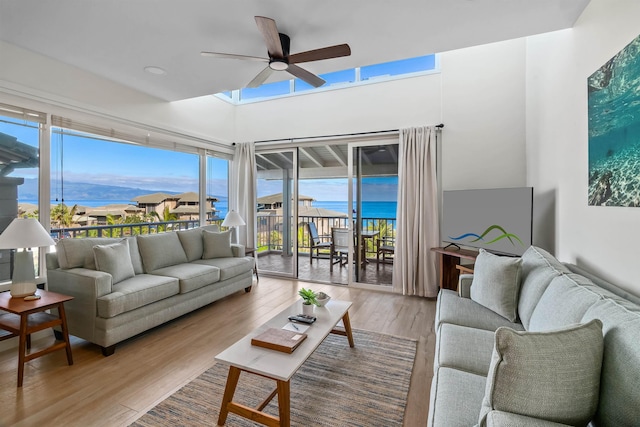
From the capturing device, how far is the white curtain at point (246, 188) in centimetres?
514

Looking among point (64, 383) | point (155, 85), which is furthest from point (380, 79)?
point (64, 383)

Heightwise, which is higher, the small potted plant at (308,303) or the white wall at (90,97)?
the white wall at (90,97)

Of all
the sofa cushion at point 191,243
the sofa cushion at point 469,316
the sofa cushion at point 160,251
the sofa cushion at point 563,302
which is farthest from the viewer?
the sofa cushion at point 191,243

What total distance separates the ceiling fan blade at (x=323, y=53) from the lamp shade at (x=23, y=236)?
2410 millimetres

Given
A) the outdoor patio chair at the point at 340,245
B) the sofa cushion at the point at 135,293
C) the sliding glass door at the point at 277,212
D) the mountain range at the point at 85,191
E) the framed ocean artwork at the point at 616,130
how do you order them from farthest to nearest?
the sliding glass door at the point at 277,212, the outdoor patio chair at the point at 340,245, the mountain range at the point at 85,191, the sofa cushion at the point at 135,293, the framed ocean artwork at the point at 616,130

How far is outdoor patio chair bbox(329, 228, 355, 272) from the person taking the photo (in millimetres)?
4891

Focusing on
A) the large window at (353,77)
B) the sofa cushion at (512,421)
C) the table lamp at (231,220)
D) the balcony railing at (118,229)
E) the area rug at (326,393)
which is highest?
the large window at (353,77)

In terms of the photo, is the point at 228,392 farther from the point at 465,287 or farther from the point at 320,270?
the point at 320,270

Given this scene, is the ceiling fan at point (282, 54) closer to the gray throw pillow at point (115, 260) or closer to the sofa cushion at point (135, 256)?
the gray throw pillow at point (115, 260)

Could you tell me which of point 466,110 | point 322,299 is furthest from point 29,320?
point 466,110

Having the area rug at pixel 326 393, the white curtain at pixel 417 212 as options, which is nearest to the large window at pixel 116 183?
the area rug at pixel 326 393

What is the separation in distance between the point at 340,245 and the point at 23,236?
374cm

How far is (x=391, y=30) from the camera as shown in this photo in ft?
7.96

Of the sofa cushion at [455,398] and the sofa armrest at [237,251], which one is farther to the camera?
the sofa armrest at [237,251]
